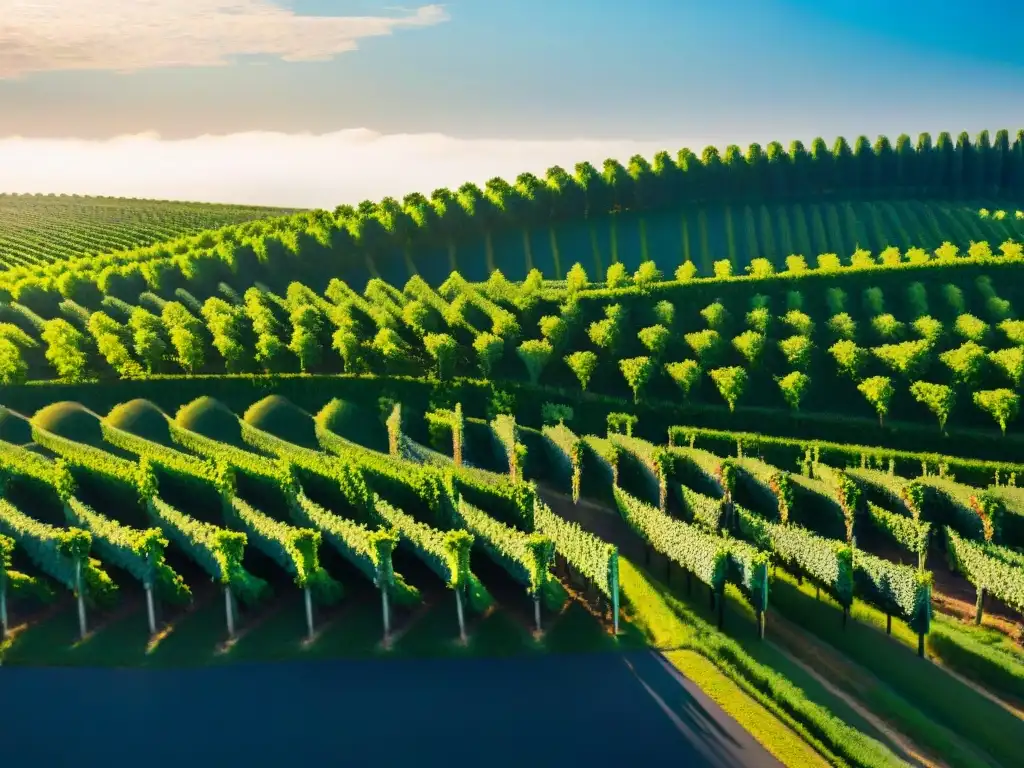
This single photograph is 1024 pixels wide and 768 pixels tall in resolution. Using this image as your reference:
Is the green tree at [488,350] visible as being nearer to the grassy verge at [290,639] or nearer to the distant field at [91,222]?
the grassy verge at [290,639]

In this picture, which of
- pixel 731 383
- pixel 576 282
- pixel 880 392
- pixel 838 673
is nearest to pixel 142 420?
pixel 576 282

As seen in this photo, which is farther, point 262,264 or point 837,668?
point 262,264

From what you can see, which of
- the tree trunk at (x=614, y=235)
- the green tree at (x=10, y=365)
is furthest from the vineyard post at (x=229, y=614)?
the tree trunk at (x=614, y=235)

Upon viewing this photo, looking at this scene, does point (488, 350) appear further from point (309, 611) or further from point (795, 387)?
point (309, 611)

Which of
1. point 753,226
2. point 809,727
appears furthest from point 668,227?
point 809,727

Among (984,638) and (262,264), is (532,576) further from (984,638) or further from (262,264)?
(262,264)

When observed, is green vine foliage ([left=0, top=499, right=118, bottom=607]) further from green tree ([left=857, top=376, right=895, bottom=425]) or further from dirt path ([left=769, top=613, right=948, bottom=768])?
green tree ([left=857, top=376, right=895, bottom=425])


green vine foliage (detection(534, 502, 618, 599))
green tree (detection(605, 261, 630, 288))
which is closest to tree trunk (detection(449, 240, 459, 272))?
green tree (detection(605, 261, 630, 288))
